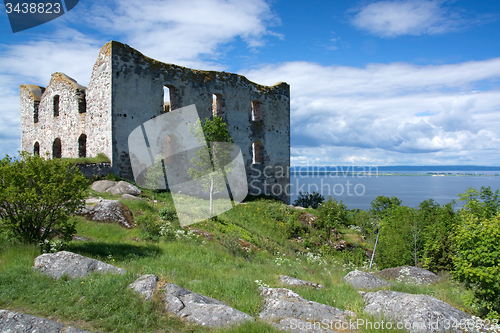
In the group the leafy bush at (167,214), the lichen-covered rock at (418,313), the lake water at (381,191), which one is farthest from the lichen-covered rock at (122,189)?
the lake water at (381,191)

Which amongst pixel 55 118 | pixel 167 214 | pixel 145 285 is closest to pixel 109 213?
pixel 167 214

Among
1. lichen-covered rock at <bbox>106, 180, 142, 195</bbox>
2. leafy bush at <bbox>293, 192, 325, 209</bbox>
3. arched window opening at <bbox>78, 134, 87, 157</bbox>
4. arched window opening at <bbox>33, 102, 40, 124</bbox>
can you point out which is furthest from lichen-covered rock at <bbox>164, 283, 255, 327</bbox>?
leafy bush at <bbox>293, 192, 325, 209</bbox>

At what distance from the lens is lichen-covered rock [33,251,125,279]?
619cm

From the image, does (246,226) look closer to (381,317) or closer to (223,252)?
(223,252)

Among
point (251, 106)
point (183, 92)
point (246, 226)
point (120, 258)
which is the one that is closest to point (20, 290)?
point (120, 258)

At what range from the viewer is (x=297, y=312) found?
5.57 metres

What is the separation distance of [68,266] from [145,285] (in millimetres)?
1861

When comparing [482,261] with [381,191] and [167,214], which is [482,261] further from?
[381,191]

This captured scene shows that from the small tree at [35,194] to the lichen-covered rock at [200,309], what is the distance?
3.65m

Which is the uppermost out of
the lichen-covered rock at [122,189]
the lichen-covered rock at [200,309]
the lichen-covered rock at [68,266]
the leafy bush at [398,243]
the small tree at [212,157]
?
the small tree at [212,157]

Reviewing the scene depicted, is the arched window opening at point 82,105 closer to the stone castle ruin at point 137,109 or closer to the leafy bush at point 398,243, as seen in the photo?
the stone castle ruin at point 137,109

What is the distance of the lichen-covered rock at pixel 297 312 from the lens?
17.5 feet

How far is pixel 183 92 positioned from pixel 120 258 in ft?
50.7

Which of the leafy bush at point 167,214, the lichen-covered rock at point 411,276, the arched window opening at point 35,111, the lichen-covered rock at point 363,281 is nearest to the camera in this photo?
the lichen-covered rock at point 363,281
